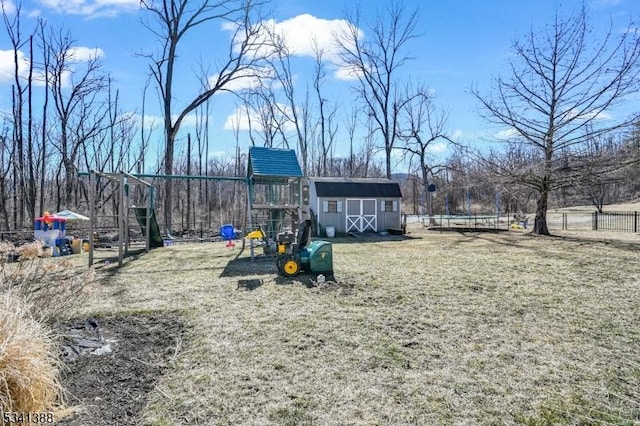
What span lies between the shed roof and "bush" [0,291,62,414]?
15.6 metres

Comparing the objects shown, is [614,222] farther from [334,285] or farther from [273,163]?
[334,285]

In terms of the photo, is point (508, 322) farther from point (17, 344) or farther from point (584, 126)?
point (584, 126)

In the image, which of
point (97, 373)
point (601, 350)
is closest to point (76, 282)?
point (97, 373)

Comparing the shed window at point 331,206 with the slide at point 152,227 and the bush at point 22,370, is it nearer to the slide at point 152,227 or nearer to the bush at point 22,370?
the slide at point 152,227

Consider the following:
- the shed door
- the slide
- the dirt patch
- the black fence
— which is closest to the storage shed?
the shed door

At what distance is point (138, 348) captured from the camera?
12.2 feet

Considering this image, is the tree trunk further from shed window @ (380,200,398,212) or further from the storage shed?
shed window @ (380,200,398,212)

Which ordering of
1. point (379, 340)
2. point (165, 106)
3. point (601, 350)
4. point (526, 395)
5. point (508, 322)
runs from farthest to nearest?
point (165, 106), point (508, 322), point (379, 340), point (601, 350), point (526, 395)

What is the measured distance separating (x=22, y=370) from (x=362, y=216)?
1689 centimetres

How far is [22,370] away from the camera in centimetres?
222

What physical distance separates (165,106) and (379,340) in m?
17.5

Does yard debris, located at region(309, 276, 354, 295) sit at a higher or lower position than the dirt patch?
higher

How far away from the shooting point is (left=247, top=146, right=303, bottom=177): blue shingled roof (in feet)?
35.0

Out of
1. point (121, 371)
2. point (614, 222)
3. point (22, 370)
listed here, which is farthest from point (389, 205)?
point (22, 370)
